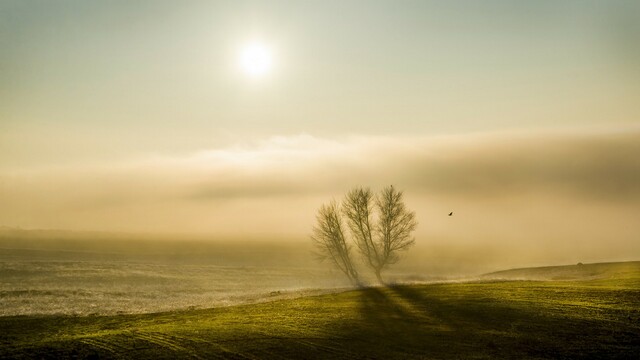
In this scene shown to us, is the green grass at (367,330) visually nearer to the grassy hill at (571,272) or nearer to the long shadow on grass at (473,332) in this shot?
the long shadow on grass at (473,332)

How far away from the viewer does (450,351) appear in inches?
995

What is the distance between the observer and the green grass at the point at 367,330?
81.3ft

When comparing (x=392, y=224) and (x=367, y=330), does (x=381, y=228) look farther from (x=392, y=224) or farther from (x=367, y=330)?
(x=367, y=330)

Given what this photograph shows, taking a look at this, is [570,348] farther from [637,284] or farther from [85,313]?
[85,313]

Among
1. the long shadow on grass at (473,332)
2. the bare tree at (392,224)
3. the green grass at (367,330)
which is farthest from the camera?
the bare tree at (392,224)

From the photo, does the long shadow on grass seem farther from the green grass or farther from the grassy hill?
the grassy hill

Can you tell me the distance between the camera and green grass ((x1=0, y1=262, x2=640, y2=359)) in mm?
24781

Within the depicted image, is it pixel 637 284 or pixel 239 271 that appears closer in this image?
pixel 637 284

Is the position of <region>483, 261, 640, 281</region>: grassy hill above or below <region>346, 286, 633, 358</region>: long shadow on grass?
above

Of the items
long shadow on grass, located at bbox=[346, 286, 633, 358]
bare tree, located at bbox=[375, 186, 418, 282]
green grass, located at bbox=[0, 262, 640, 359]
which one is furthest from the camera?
bare tree, located at bbox=[375, 186, 418, 282]

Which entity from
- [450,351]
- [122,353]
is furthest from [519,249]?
[122,353]

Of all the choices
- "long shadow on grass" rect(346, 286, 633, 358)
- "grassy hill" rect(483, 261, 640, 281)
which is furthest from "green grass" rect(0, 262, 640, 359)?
"grassy hill" rect(483, 261, 640, 281)

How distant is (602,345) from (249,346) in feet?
70.7

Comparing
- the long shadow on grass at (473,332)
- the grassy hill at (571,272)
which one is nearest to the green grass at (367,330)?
the long shadow on grass at (473,332)
